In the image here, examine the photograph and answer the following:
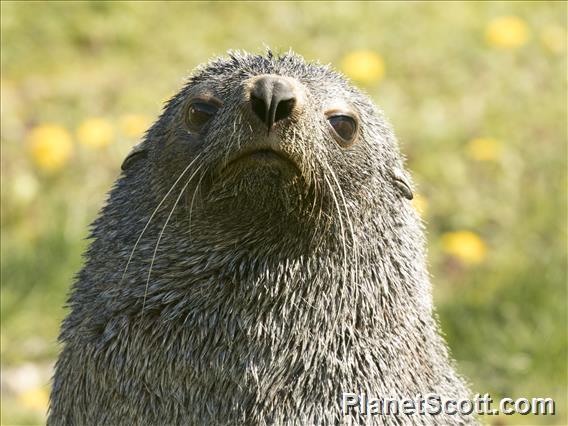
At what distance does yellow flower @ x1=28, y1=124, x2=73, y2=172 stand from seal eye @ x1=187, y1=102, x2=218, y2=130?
381 cm

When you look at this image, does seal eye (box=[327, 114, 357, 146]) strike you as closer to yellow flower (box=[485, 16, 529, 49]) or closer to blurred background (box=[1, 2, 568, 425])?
blurred background (box=[1, 2, 568, 425])

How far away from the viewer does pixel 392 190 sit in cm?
376

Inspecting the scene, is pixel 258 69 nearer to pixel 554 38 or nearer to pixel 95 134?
pixel 95 134

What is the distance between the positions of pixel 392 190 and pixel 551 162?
12.3 ft

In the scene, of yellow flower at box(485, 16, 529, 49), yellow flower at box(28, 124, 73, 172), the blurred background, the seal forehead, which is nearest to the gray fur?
the seal forehead

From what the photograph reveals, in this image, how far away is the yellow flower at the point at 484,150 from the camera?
7.06 m

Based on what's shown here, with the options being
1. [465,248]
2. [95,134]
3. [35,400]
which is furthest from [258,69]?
[95,134]

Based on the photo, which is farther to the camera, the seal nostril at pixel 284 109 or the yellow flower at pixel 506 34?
the yellow flower at pixel 506 34

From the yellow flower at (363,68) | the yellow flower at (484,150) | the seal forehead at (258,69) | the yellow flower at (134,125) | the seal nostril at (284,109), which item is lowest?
the seal nostril at (284,109)

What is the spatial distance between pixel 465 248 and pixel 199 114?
339 cm

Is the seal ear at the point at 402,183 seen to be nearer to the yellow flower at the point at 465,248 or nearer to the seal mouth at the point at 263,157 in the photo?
the seal mouth at the point at 263,157

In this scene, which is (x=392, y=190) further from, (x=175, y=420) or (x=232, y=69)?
(x=175, y=420)

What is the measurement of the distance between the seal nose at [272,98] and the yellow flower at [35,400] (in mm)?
2806

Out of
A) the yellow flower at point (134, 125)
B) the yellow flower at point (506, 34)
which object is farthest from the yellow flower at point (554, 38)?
the yellow flower at point (134, 125)
